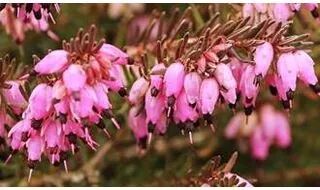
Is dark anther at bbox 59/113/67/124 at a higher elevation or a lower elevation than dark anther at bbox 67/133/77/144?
higher

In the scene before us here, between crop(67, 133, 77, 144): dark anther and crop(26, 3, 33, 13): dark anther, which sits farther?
crop(26, 3, 33, 13): dark anther

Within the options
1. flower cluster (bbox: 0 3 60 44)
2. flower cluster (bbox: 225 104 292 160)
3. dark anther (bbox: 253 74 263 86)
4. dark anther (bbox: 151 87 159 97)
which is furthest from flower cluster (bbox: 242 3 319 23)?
flower cluster (bbox: 225 104 292 160)

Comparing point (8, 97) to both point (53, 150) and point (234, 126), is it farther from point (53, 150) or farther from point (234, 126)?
point (234, 126)

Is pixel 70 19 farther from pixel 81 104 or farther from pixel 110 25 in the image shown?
pixel 81 104

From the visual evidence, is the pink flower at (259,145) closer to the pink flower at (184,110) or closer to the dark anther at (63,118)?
the pink flower at (184,110)

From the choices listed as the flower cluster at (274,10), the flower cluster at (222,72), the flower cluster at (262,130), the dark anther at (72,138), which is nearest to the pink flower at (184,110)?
the flower cluster at (222,72)

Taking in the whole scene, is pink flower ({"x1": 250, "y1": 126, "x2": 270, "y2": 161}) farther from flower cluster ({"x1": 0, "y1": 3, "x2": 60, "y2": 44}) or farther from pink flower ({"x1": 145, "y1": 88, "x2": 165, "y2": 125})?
pink flower ({"x1": 145, "y1": 88, "x2": 165, "y2": 125})
